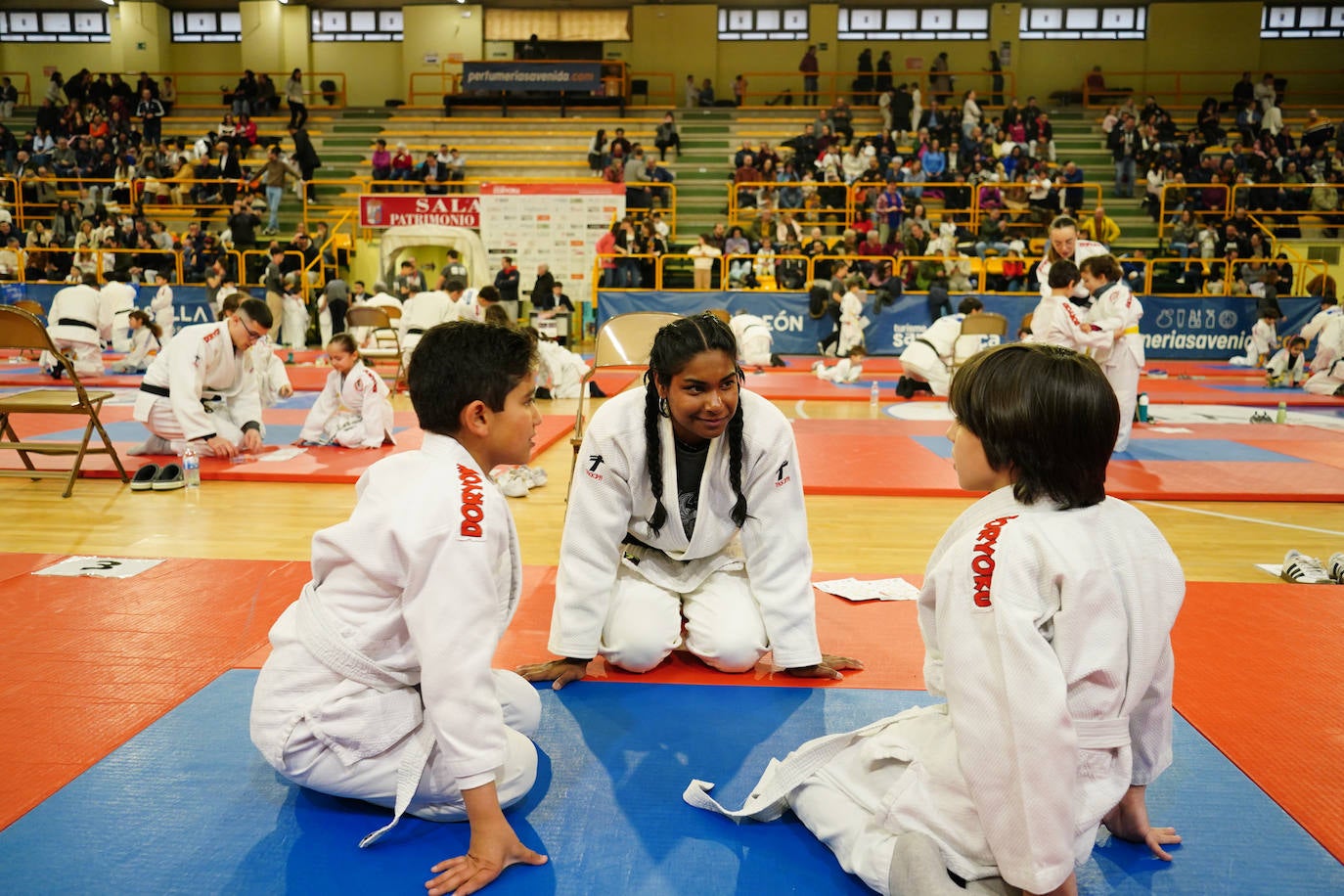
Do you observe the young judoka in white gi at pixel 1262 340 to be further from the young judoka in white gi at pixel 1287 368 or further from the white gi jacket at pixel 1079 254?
the white gi jacket at pixel 1079 254

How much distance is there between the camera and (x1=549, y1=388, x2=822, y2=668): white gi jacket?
3180 mm

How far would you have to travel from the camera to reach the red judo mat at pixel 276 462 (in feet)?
21.5

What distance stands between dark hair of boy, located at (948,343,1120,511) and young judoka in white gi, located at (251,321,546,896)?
1057mm

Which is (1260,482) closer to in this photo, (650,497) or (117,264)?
(650,497)

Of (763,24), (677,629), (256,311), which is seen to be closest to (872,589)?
(677,629)

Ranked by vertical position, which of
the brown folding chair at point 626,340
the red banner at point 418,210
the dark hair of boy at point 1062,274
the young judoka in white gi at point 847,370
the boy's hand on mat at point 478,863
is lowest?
the boy's hand on mat at point 478,863

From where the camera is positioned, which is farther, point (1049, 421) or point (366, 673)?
point (366, 673)

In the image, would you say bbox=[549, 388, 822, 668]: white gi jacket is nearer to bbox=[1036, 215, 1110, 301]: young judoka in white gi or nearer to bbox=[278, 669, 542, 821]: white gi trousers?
bbox=[278, 669, 542, 821]: white gi trousers

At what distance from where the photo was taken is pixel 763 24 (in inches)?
1045

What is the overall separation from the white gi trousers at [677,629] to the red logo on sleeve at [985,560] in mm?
1470

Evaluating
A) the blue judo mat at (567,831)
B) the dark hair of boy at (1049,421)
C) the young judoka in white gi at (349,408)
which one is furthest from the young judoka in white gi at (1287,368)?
the dark hair of boy at (1049,421)

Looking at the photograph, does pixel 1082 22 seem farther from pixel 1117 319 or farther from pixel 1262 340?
pixel 1117 319

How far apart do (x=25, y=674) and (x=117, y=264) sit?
18512mm

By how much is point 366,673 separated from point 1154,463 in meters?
6.55
